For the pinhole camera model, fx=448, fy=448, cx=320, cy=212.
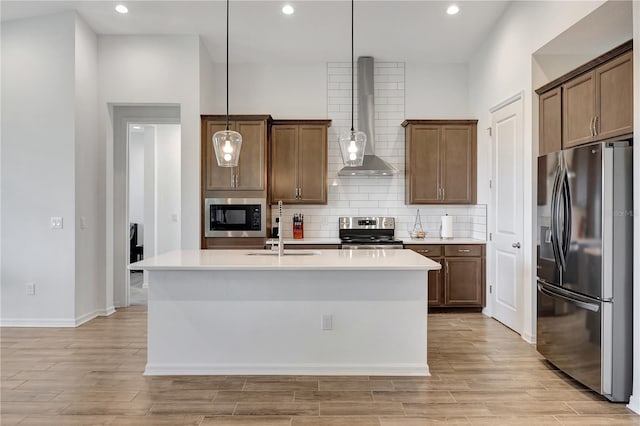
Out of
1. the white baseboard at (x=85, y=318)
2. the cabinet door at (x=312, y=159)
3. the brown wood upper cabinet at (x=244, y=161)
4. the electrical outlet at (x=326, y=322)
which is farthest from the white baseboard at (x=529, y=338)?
the white baseboard at (x=85, y=318)

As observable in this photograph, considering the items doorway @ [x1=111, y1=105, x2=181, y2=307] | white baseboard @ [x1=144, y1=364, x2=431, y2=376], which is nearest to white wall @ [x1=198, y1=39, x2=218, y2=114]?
doorway @ [x1=111, y1=105, x2=181, y2=307]

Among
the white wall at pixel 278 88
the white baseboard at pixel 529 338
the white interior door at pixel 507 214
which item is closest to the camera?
the white baseboard at pixel 529 338

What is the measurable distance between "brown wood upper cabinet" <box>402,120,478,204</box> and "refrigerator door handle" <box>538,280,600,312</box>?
86.9 inches

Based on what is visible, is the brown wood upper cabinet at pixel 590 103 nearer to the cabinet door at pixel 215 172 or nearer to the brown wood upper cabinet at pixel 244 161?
the brown wood upper cabinet at pixel 244 161

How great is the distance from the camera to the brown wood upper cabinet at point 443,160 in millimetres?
5566

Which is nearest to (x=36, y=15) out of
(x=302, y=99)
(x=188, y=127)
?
(x=188, y=127)

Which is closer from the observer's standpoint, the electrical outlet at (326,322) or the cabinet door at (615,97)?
→ the cabinet door at (615,97)

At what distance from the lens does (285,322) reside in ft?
10.9

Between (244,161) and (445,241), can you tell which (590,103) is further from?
(244,161)

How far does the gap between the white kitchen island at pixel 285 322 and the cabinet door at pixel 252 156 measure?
213cm

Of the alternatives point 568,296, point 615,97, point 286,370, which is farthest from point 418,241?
point 615,97

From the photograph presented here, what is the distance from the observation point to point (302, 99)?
597 centimetres

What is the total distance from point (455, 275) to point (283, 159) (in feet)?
8.22

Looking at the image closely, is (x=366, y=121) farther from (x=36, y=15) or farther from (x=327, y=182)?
(x=36, y=15)
